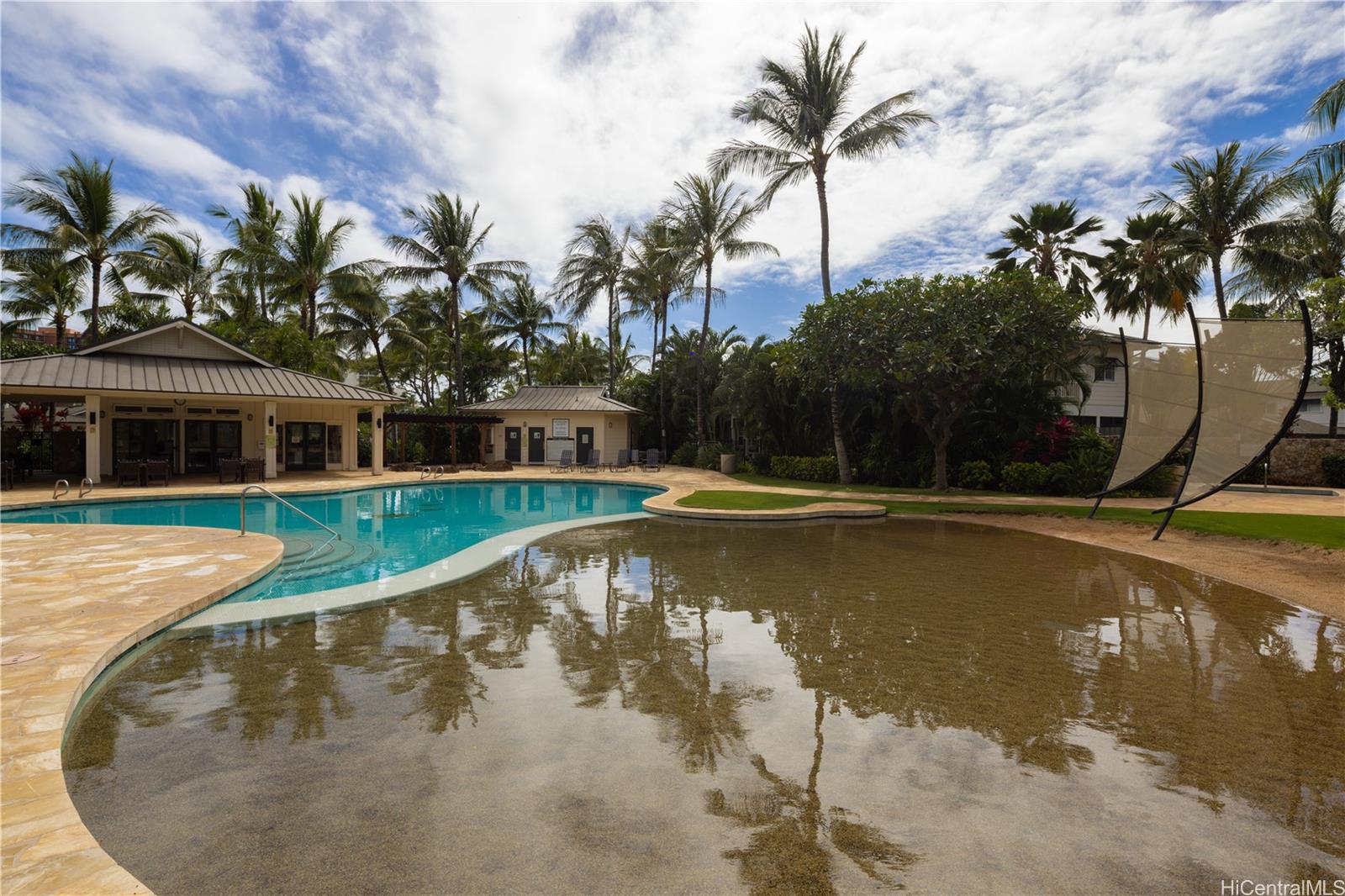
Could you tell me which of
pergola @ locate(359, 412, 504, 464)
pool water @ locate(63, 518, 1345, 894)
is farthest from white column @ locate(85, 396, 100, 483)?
pool water @ locate(63, 518, 1345, 894)

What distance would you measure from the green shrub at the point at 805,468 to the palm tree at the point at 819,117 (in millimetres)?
5837

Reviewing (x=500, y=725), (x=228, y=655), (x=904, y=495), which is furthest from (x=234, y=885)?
(x=904, y=495)

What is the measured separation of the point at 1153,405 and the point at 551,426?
21.6 meters

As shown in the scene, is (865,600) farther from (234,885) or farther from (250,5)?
(250,5)

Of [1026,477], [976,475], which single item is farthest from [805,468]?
[1026,477]

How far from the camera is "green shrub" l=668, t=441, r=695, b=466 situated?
91.5ft

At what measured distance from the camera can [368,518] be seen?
13.3 metres

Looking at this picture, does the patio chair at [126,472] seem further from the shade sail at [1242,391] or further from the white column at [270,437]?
the shade sail at [1242,391]

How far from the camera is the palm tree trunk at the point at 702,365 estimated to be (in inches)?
981

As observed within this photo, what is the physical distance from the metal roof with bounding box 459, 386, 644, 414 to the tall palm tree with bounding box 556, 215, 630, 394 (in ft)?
5.38

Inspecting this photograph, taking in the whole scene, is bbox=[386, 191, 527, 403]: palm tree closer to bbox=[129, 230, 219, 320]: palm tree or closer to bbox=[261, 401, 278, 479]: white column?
bbox=[129, 230, 219, 320]: palm tree

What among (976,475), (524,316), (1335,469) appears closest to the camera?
(976,475)

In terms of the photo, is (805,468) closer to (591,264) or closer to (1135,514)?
(1135,514)

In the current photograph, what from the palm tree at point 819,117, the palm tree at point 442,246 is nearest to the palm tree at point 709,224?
the palm tree at point 819,117
